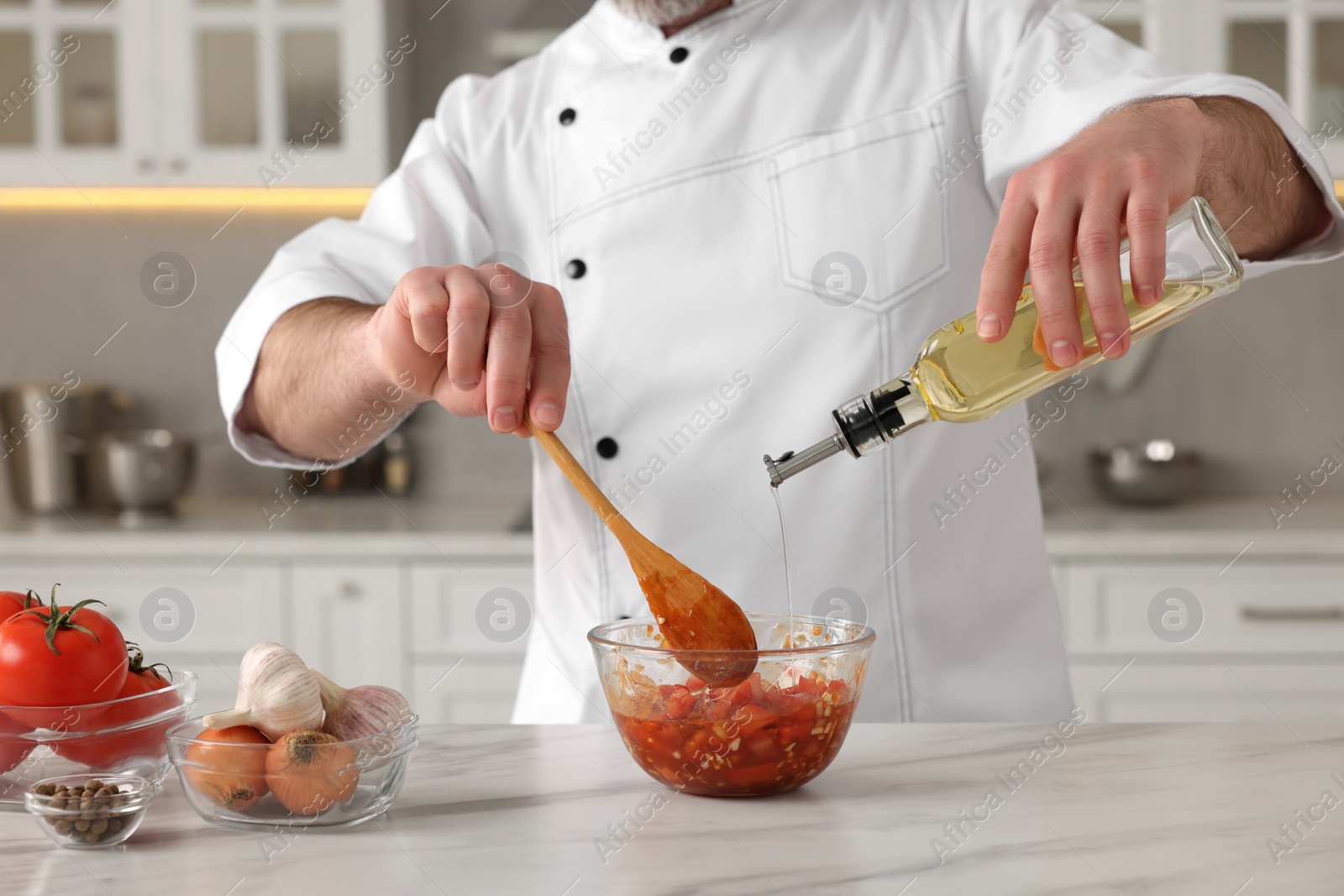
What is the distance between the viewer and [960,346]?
68 centimetres

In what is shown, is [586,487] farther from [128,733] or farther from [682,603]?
[128,733]

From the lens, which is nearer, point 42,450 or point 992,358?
point 992,358

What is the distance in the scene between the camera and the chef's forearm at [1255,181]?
2.76ft

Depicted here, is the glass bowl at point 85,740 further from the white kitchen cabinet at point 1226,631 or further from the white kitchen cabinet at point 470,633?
the white kitchen cabinet at point 1226,631

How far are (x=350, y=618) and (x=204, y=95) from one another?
106 centimetres

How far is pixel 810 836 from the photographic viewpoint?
2.04ft

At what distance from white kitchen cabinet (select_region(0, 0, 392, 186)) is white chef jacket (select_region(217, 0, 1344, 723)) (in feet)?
3.79

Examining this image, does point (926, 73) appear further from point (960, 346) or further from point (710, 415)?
point (960, 346)

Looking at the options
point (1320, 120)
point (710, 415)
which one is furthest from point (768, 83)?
point (1320, 120)

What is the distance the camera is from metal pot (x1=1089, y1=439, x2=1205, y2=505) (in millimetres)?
2240

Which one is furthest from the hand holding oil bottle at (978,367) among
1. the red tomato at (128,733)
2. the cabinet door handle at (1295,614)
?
the cabinet door handle at (1295,614)

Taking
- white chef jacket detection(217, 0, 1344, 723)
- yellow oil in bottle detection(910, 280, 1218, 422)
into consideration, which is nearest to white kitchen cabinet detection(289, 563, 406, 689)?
white chef jacket detection(217, 0, 1344, 723)

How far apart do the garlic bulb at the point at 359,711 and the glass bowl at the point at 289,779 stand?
23 millimetres

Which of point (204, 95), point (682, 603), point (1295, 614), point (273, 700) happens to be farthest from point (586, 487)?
point (204, 95)
